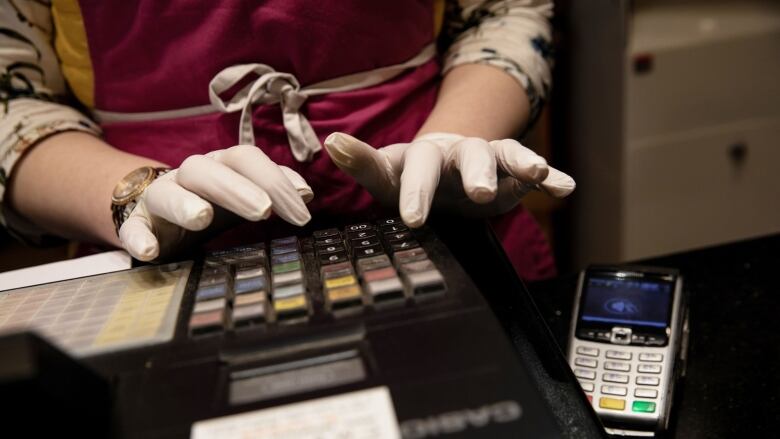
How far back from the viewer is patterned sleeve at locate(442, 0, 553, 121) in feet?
2.40

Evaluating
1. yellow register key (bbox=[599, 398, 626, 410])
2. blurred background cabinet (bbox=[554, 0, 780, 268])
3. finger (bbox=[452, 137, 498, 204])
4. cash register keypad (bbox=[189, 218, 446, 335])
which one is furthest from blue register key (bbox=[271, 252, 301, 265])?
blurred background cabinet (bbox=[554, 0, 780, 268])

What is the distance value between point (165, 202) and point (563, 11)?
4.15 feet

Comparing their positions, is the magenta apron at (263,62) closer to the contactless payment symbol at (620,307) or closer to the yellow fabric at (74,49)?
the yellow fabric at (74,49)

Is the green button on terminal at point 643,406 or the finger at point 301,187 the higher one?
the finger at point 301,187

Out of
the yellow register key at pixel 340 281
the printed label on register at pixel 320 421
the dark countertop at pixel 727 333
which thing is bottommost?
the dark countertop at pixel 727 333

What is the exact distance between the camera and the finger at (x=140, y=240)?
18.0 inches

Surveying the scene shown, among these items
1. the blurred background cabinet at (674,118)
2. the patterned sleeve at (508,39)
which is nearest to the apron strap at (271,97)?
the patterned sleeve at (508,39)

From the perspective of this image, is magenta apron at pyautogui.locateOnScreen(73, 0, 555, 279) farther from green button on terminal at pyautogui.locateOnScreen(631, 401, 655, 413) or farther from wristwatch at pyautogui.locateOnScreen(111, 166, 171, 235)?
green button on terminal at pyautogui.locateOnScreen(631, 401, 655, 413)

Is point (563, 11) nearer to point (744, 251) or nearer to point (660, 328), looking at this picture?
point (744, 251)

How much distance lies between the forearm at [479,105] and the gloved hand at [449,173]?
0.33ft

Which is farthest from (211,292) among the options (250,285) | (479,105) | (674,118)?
(674,118)

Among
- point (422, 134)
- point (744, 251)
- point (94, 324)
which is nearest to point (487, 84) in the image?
point (422, 134)

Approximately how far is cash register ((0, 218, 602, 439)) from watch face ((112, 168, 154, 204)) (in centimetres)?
11

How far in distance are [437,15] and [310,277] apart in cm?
44
